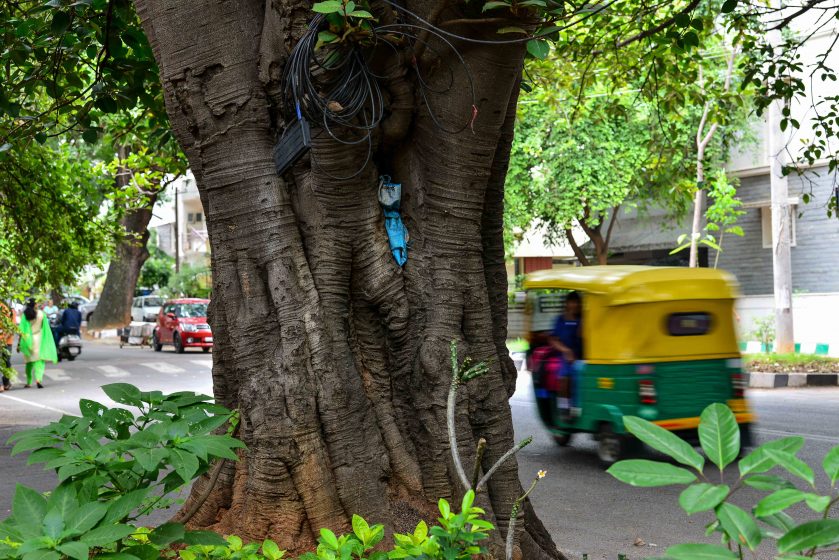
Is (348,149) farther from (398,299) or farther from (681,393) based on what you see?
(681,393)

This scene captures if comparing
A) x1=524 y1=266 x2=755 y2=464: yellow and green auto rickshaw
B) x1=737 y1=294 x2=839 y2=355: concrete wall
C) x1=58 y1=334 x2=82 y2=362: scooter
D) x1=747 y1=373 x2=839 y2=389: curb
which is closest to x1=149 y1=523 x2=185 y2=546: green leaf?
x1=524 y1=266 x2=755 y2=464: yellow and green auto rickshaw

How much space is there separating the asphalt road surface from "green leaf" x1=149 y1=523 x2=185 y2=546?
11.4 ft

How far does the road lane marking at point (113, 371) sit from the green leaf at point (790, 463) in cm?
2103

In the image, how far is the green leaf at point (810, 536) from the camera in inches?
62.0

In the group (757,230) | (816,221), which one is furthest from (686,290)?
(757,230)

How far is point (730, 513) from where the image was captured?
162cm

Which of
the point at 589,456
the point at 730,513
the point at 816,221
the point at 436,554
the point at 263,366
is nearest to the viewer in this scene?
the point at 730,513

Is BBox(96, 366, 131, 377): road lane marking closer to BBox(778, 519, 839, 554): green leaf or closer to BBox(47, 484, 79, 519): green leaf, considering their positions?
BBox(47, 484, 79, 519): green leaf

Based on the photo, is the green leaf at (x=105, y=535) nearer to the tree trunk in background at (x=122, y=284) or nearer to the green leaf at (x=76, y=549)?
the green leaf at (x=76, y=549)

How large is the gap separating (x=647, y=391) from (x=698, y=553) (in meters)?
7.42

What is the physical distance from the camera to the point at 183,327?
29.2 meters

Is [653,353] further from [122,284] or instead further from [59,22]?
[122,284]

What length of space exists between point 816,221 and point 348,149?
79.1ft

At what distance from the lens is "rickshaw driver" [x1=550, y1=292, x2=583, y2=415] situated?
952cm
